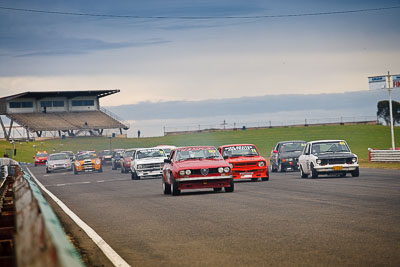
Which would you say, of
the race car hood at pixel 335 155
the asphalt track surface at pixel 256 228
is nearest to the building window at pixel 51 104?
the race car hood at pixel 335 155

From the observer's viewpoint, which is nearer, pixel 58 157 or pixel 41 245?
pixel 41 245

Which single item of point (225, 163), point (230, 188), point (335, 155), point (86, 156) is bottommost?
point (230, 188)

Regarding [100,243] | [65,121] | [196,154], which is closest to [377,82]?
[196,154]

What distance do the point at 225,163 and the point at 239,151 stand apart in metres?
8.00

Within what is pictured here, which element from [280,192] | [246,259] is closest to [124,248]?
[246,259]

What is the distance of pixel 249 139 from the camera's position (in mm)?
100500

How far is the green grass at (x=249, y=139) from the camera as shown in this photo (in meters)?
90.1

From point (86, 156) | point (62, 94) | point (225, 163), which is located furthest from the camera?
point (62, 94)

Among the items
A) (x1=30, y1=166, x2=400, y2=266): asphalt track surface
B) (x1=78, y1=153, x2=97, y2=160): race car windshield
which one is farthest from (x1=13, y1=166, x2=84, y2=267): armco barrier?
(x1=78, y1=153, x2=97, y2=160): race car windshield

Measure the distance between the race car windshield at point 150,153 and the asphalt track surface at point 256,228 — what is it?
17.0 metres

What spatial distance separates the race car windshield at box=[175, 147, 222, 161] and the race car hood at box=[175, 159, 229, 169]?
46 centimetres

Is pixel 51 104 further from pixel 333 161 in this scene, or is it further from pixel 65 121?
pixel 333 161

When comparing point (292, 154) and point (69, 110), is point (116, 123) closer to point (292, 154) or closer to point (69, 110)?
point (69, 110)

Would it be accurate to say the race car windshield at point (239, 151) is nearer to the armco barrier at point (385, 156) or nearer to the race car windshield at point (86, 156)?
the armco barrier at point (385, 156)
